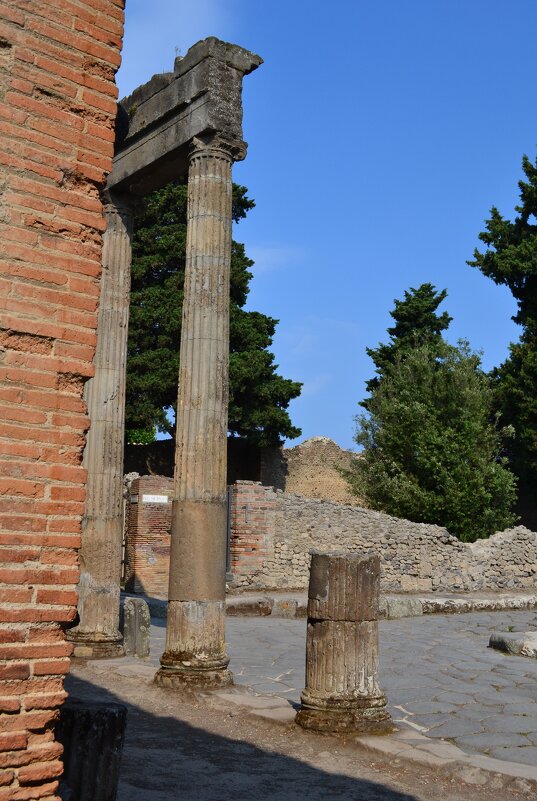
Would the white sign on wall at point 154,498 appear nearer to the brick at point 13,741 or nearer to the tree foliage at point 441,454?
the tree foliage at point 441,454

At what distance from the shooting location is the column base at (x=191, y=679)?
246 inches

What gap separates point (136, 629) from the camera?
798cm

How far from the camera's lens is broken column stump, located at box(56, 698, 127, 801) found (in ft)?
10.8

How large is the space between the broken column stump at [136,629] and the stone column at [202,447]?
4.87 feet

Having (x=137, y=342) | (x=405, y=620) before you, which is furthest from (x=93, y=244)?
(x=137, y=342)

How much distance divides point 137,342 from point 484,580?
38.9 feet

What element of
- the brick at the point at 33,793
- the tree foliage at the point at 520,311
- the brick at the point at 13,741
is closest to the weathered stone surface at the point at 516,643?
the brick at the point at 33,793

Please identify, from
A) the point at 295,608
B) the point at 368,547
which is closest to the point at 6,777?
the point at 295,608

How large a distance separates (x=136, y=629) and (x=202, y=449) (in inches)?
90.0

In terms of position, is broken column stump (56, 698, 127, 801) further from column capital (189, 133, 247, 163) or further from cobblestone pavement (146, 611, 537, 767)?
column capital (189, 133, 247, 163)

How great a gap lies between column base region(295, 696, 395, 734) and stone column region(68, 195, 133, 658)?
3.02 meters

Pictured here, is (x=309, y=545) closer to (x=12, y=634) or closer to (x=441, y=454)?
(x=441, y=454)

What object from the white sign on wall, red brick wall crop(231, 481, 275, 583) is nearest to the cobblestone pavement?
red brick wall crop(231, 481, 275, 583)

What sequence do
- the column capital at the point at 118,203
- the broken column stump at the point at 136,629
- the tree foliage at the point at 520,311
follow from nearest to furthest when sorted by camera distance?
the broken column stump at the point at 136,629
the column capital at the point at 118,203
the tree foliage at the point at 520,311
